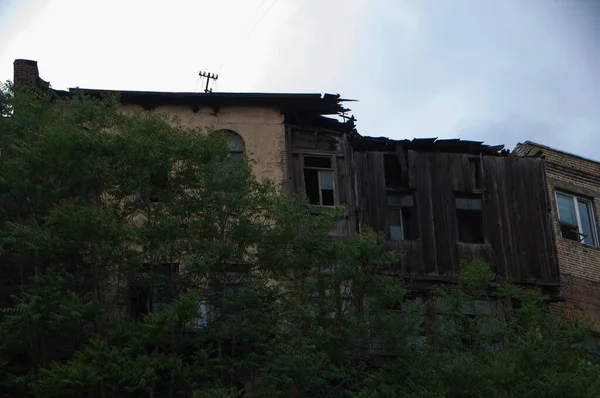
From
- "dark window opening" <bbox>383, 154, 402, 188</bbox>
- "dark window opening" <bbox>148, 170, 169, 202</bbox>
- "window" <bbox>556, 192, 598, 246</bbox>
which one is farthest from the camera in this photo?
"window" <bbox>556, 192, 598, 246</bbox>

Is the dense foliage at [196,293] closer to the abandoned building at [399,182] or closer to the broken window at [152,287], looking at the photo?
the broken window at [152,287]

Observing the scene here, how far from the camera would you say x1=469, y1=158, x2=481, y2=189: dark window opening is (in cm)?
Result: 3212

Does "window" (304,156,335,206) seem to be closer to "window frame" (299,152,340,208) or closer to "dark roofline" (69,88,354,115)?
"window frame" (299,152,340,208)

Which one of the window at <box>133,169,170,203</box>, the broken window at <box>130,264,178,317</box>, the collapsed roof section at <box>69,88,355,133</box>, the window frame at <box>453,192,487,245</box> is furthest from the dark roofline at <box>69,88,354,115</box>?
the broken window at <box>130,264,178,317</box>

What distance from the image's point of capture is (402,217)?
103 feet

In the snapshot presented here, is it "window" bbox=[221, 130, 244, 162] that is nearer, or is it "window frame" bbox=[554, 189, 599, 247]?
"window" bbox=[221, 130, 244, 162]

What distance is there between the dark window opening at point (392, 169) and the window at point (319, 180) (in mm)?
1816

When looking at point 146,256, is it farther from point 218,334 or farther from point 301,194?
point 301,194

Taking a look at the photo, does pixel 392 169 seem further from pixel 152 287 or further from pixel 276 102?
pixel 152 287

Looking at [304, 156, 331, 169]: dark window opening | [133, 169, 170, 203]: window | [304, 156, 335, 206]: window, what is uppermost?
[304, 156, 331, 169]: dark window opening

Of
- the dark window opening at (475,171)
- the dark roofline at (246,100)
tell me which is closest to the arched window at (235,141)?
the dark roofline at (246,100)

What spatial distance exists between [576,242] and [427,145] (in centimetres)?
535

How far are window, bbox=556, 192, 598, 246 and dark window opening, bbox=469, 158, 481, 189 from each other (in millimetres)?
2945

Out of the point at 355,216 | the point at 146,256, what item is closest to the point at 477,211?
the point at 355,216
